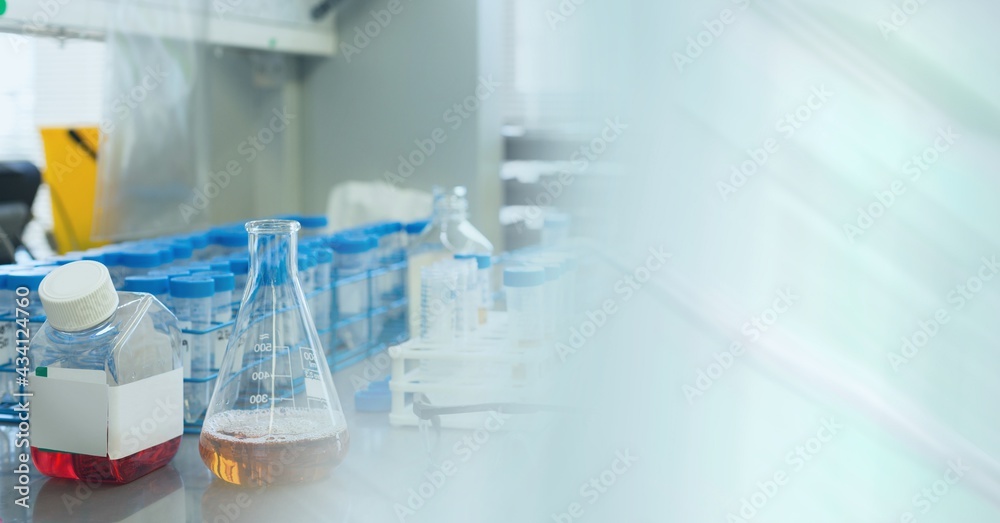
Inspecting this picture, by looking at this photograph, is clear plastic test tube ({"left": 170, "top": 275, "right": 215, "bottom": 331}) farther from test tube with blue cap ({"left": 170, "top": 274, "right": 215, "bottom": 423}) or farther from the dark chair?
the dark chair

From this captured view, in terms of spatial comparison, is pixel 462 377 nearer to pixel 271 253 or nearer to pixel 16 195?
pixel 271 253

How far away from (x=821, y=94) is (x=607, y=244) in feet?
0.94

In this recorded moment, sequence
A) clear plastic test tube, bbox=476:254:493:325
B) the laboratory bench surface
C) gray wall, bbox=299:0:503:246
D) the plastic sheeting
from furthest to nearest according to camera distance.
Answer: gray wall, bbox=299:0:503:246 < the plastic sheeting < clear plastic test tube, bbox=476:254:493:325 < the laboratory bench surface

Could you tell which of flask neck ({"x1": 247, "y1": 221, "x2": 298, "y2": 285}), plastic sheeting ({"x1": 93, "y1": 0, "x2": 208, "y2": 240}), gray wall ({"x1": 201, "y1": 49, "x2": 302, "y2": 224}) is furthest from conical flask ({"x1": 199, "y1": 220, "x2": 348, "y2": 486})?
gray wall ({"x1": 201, "y1": 49, "x2": 302, "y2": 224})

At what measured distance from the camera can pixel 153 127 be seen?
1.61m

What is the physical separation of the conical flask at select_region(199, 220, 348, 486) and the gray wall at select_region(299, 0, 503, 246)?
1.15 m

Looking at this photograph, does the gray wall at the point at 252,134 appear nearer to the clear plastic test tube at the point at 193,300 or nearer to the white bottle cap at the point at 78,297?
the clear plastic test tube at the point at 193,300

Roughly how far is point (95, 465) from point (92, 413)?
0.17ft

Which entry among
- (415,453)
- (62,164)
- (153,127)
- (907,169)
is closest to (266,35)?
(153,127)

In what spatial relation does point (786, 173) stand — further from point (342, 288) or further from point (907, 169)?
point (342, 288)

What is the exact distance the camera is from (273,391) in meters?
0.71

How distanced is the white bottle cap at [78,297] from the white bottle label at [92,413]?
4cm

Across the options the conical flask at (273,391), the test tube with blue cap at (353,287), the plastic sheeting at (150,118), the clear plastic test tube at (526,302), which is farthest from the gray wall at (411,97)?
the conical flask at (273,391)

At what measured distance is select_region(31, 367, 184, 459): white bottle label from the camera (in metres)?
0.66
